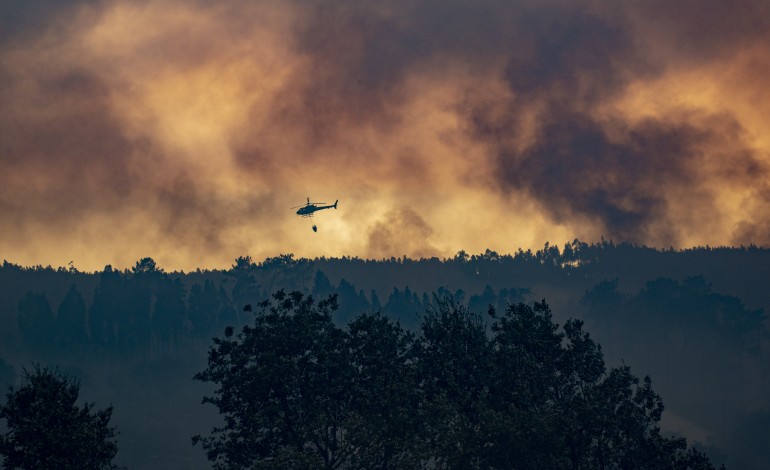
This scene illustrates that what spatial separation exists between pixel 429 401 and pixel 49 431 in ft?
90.0

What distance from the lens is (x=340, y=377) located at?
61969 mm

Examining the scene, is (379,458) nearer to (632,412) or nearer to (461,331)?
(461,331)

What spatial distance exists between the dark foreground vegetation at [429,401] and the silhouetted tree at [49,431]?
11.0m

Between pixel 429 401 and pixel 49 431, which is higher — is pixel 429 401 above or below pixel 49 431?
above

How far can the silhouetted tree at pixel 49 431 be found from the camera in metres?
45.4

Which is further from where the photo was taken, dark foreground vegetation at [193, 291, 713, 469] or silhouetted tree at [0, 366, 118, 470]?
dark foreground vegetation at [193, 291, 713, 469]

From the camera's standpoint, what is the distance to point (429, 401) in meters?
62.1

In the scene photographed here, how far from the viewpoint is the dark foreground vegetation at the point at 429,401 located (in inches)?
2226

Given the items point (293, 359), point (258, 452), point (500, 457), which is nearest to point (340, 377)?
point (293, 359)

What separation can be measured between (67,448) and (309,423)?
17778 millimetres

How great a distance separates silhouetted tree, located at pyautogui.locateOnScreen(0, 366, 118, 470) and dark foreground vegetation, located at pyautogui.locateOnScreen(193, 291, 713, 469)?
434 inches

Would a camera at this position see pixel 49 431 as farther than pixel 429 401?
No

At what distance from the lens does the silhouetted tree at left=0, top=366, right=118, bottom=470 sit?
149 ft

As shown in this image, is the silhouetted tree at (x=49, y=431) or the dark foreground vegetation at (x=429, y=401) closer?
the silhouetted tree at (x=49, y=431)
